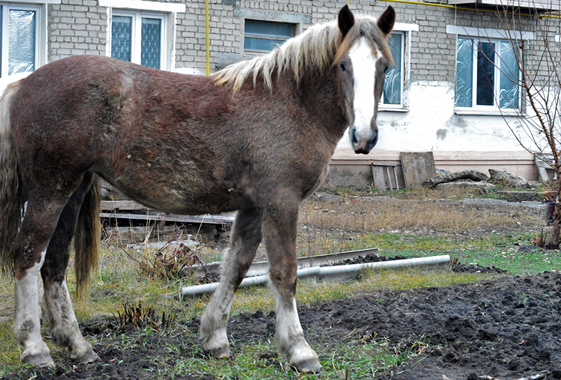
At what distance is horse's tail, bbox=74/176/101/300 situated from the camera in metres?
4.21

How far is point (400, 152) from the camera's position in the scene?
15867 millimetres

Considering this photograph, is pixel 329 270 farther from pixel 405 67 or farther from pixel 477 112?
pixel 477 112

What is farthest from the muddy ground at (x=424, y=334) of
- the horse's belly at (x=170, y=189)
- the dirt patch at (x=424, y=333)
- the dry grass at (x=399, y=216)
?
the dry grass at (x=399, y=216)

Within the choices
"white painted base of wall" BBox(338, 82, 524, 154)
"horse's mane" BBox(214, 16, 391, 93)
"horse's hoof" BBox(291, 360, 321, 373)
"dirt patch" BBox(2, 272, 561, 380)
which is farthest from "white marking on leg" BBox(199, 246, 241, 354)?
"white painted base of wall" BBox(338, 82, 524, 154)

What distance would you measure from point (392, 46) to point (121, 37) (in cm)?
591

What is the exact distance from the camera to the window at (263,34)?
14.7m

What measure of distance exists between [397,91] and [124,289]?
12.1m

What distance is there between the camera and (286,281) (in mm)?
3754

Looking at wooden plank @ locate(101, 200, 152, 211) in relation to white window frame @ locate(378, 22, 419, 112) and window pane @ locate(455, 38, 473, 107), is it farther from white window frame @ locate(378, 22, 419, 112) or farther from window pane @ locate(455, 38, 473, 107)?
window pane @ locate(455, 38, 473, 107)

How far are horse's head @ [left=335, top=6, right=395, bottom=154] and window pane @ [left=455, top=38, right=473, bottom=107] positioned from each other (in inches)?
543

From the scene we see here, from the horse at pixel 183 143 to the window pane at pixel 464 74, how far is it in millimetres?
13719

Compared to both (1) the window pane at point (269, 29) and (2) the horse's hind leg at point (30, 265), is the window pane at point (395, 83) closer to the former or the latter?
(1) the window pane at point (269, 29)

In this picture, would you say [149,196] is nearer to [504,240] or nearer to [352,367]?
[352,367]

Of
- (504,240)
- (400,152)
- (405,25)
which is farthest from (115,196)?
(405,25)
